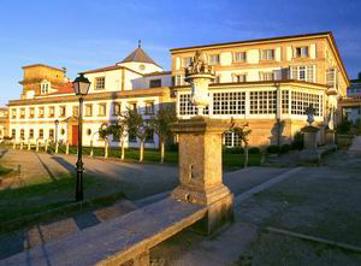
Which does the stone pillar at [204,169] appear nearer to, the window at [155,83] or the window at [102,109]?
the window at [102,109]

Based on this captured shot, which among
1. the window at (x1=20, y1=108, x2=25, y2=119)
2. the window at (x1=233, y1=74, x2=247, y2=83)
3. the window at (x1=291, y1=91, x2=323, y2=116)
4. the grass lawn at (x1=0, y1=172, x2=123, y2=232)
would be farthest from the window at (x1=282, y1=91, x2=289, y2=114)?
the window at (x1=20, y1=108, x2=25, y2=119)

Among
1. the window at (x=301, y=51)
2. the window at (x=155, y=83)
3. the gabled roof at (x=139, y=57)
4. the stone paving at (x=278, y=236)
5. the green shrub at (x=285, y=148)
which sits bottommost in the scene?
the stone paving at (x=278, y=236)

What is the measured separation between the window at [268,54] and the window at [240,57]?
213 centimetres

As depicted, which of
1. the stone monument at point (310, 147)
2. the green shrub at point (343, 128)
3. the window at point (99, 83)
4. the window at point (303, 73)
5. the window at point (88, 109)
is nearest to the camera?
the stone monument at point (310, 147)

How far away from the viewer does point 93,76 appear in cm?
4409

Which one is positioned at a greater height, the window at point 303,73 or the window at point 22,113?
the window at point 303,73

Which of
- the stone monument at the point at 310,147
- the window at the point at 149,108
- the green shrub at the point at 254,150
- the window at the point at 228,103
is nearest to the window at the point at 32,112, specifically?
the window at the point at 149,108

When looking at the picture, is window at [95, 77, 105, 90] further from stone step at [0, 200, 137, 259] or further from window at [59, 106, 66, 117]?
stone step at [0, 200, 137, 259]

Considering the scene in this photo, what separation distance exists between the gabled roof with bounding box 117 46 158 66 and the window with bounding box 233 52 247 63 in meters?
15.0

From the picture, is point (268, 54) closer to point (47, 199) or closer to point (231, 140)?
point (231, 140)

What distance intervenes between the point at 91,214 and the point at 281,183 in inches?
283

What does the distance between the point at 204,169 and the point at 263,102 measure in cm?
2393

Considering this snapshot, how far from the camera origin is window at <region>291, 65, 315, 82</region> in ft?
113

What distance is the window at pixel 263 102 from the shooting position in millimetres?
27953
